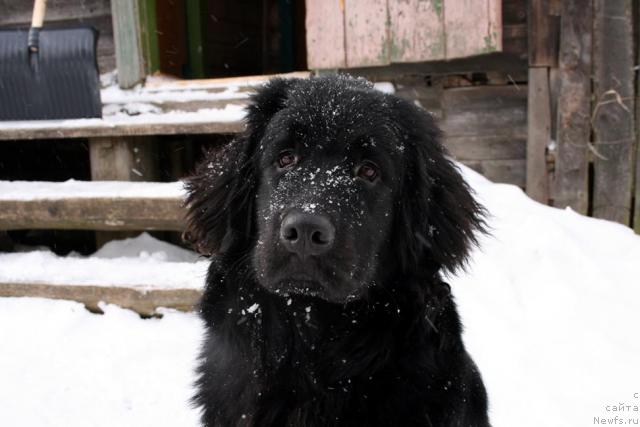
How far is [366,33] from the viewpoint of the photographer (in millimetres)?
4746

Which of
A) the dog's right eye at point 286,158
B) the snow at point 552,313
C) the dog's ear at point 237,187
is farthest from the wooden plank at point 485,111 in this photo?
the dog's right eye at point 286,158

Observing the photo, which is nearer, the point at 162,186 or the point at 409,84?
the point at 162,186

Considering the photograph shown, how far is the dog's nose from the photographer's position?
180 centimetres

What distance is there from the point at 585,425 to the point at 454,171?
148cm

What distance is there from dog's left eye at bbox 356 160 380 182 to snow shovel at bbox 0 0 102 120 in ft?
11.1

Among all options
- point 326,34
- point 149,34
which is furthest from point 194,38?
point 326,34

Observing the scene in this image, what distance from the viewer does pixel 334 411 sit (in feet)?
6.54

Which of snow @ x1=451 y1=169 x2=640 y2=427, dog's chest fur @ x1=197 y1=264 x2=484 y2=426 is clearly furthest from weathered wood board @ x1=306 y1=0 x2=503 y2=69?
dog's chest fur @ x1=197 y1=264 x2=484 y2=426

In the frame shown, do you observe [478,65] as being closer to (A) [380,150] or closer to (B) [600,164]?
(B) [600,164]

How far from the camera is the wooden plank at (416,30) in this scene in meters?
4.57

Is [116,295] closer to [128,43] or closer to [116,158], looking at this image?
[116,158]

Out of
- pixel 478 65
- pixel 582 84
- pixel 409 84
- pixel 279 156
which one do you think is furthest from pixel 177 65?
pixel 279 156

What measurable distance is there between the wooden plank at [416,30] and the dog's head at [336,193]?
96.6 inches

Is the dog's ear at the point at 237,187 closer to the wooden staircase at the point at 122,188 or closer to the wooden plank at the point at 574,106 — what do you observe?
the wooden staircase at the point at 122,188
